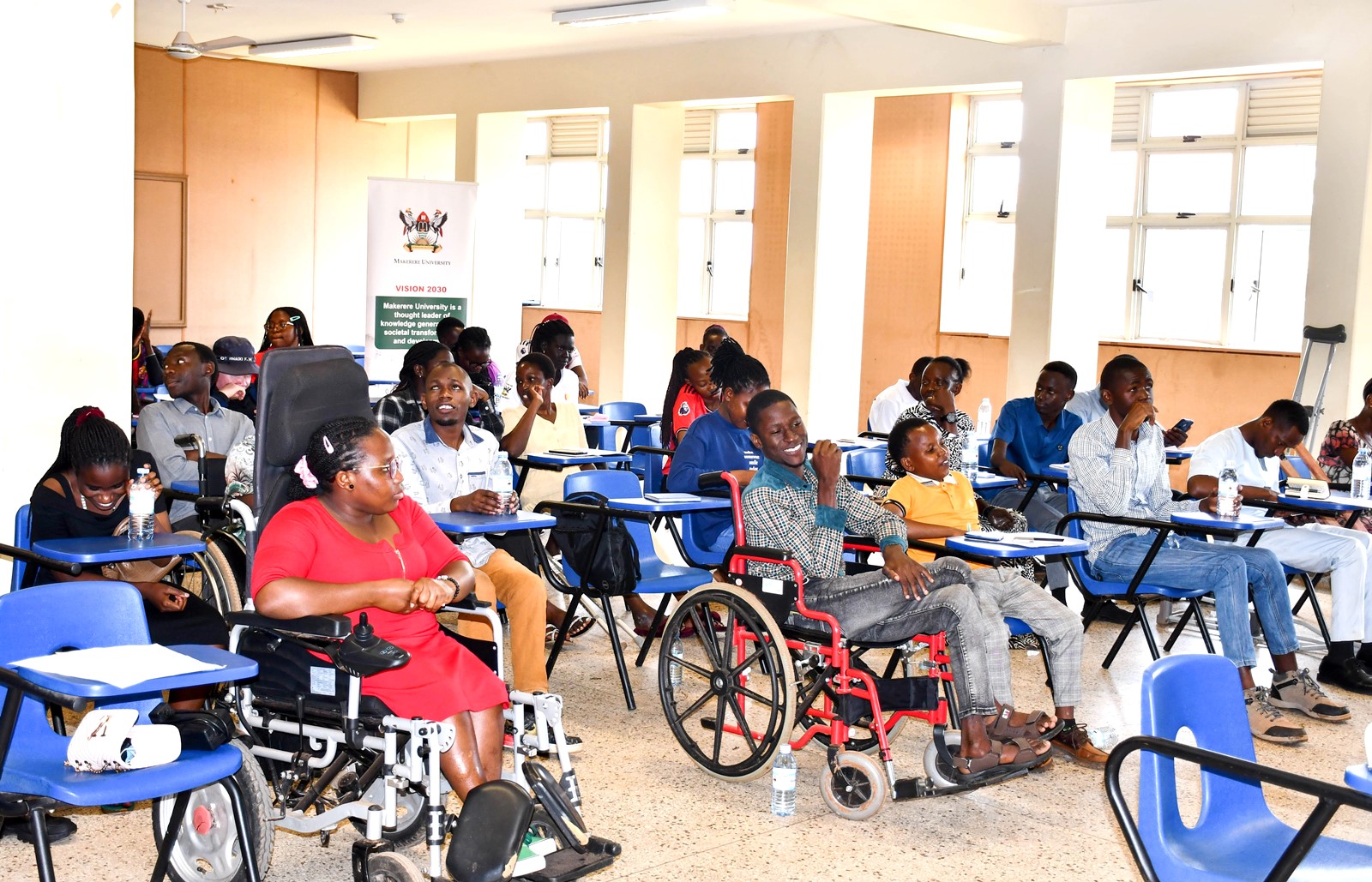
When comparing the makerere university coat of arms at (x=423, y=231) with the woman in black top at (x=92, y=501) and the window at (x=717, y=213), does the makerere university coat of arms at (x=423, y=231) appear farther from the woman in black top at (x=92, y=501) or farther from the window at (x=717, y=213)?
the woman in black top at (x=92, y=501)

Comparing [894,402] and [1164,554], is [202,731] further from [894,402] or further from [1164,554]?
[894,402]

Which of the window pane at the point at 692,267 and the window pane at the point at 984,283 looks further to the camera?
the window pane at the point at 692,267

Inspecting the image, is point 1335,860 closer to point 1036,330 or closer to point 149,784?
point 149,784

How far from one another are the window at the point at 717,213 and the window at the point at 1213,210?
385 cm

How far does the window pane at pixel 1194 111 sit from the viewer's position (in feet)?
33.8

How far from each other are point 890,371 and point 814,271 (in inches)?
79.6

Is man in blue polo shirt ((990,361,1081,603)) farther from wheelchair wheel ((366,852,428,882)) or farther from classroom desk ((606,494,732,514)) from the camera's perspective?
wheelchair wheel ((366,852,428,882))

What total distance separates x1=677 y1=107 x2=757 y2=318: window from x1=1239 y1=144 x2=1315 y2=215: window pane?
4694 millimetres

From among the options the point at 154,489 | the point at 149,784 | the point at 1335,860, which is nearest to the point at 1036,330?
the point at 154,489

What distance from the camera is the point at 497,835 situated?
2.77 metres

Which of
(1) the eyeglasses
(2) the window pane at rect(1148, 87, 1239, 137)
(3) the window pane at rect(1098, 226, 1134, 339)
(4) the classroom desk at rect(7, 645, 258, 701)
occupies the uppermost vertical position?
(2) the window pane at rect(1148, 87, 1239, 137)

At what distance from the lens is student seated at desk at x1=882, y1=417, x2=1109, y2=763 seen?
4.40m

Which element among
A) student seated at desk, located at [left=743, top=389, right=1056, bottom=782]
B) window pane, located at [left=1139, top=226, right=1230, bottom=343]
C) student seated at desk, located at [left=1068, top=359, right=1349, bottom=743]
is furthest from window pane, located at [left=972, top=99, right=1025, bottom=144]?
student seated at desk, located at [left=743, top=389, right=1056, bottom=782]

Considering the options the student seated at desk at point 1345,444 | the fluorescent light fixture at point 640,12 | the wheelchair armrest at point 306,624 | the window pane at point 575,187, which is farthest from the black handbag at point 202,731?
the window pane at point 575,187
